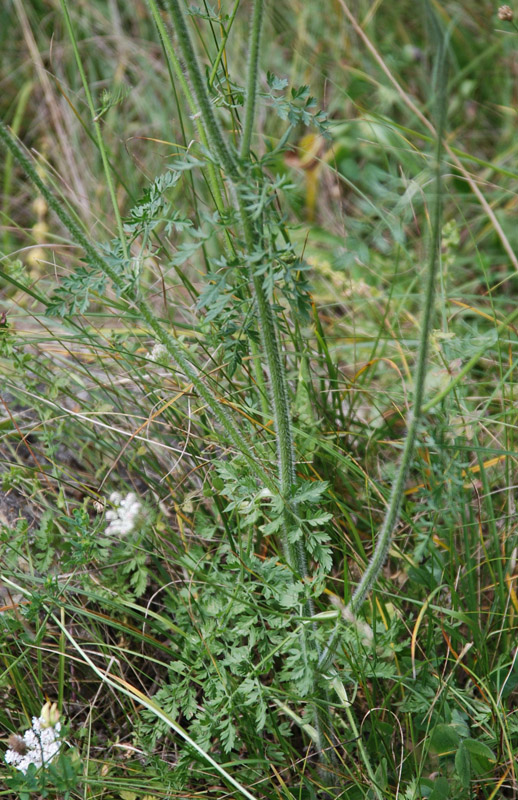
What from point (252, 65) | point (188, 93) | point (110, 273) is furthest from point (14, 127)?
point (252, 65)

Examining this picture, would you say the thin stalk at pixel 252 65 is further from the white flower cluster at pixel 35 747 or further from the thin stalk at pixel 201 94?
the white flower cluster at pixel 35 747

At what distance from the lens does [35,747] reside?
135 cm

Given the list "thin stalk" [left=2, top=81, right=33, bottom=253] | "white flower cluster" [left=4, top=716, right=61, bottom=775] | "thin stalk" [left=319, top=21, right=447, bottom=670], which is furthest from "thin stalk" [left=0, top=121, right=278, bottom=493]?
"thin stalk" [left=2, top=81, right=33, bottom=253]

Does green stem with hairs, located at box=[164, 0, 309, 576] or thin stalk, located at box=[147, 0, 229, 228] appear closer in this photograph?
green stem with hairs, located at box=[164, 0, 309, 576]

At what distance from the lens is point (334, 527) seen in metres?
1.73

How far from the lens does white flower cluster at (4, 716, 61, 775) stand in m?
1.28

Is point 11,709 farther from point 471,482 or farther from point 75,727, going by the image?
point 471,482

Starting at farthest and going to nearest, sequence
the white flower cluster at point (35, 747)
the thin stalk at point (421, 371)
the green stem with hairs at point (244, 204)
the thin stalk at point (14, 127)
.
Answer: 1. the thin stalk at point (14, 127)
2. the white flower cluster at point (35, 747)
3. the green stem with hairs at point (244, 204)
4. the thin stalk at point (421, 371)

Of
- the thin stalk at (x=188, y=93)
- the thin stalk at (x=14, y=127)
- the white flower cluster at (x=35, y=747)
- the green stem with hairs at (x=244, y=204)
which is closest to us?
the green stem with hairs at (x=244, y=204)

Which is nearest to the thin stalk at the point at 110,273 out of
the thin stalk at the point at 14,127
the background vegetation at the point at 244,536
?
the background vegetation at the point at 244,536

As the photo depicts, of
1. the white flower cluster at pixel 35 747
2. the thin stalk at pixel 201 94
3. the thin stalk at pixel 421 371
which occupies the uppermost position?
the thin stalk at pixel 201 94

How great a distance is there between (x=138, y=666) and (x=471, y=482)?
98 cm

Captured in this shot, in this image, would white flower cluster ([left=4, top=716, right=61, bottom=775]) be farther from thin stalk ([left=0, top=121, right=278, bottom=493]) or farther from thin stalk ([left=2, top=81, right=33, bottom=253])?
thin stalk ([left=2, top=81, right=33, bottom=253])

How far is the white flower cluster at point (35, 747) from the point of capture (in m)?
1.28
